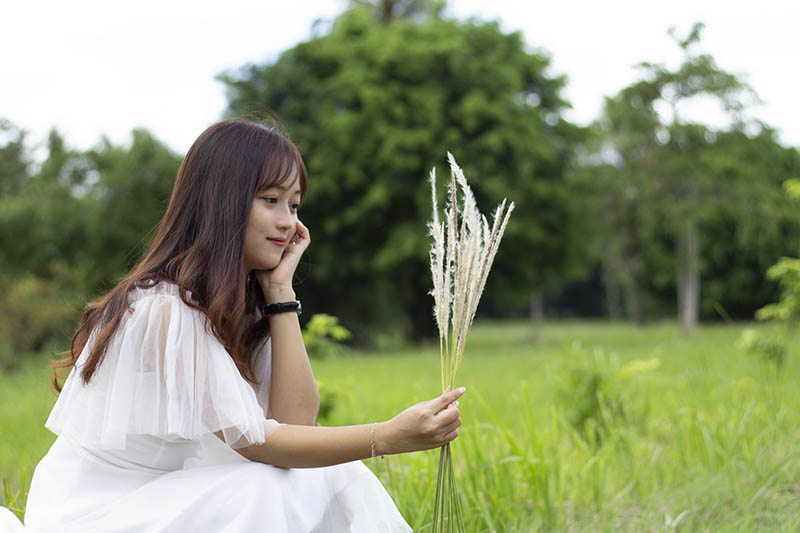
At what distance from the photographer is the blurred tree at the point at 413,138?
16188 mm

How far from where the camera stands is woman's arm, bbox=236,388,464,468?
158 centimetres

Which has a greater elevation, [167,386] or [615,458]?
[167,386]

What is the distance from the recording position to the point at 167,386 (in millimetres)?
1751

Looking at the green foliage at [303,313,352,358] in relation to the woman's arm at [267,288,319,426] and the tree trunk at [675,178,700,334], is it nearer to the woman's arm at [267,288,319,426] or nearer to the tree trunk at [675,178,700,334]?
the woman's arm at [267,288,319,426]

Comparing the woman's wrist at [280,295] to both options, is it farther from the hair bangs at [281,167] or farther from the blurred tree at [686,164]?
the blurred tree at [686,164]

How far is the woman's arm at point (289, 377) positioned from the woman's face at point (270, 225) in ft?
0.43

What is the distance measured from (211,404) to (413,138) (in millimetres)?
14535

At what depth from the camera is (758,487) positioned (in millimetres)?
2957

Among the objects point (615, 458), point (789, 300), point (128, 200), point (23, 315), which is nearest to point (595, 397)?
point (615, 458)

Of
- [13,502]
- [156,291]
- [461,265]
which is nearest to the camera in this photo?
[461,265]

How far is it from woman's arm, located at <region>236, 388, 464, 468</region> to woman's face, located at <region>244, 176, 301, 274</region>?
51cm

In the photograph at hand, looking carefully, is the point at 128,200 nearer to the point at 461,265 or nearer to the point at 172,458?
the point at 172,458

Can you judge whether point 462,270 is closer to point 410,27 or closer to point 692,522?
point 692,522

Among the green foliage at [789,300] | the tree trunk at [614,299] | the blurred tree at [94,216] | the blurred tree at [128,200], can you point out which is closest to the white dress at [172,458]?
the green foliage at [789,300]
